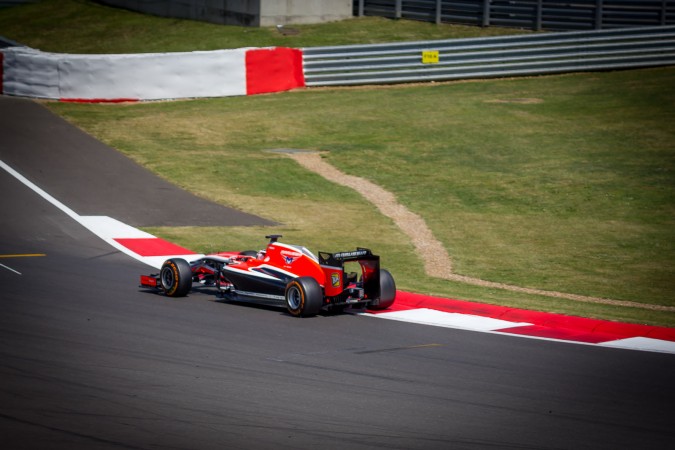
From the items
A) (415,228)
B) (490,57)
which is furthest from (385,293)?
(490,57)

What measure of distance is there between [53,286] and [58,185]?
7.40m

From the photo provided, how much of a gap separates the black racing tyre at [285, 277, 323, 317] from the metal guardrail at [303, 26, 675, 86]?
19875 mm

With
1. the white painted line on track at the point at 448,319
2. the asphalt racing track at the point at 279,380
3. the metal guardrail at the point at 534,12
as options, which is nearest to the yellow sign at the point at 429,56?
the metal guardrail at the point at 534,12

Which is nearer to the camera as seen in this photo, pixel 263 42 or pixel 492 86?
pixel 492 86

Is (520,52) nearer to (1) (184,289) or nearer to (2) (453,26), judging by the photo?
(2) (453,26)

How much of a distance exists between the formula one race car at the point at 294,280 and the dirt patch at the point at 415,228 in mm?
2581

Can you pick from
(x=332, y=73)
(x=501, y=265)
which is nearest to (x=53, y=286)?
(x=501, y=265)

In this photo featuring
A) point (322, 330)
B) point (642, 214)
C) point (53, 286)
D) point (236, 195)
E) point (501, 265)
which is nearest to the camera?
point (322, 330)

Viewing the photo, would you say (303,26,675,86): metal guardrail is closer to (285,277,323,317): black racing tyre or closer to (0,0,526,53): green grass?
(0,0,526,53): green grass

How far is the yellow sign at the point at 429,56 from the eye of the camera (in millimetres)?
32062

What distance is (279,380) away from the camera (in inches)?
370

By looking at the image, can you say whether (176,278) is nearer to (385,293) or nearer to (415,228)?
(385,293)

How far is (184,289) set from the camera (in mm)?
13227

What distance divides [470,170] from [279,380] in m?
14.0
